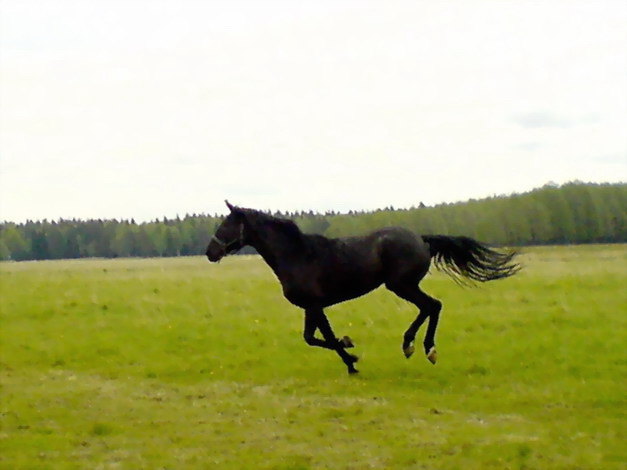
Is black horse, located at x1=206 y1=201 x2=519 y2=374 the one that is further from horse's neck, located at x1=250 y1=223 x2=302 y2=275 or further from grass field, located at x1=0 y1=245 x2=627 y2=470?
grass field, located at x1=0 y1=245 x2=627 y2=470

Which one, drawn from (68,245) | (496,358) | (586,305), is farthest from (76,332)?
(68,245)

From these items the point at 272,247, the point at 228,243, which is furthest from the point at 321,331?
the point at 228,243

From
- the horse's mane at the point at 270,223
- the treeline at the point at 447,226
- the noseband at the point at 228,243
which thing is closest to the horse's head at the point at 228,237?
the noseband at the point at 228,243

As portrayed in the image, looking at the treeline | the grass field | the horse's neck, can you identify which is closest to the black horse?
the horse's neck

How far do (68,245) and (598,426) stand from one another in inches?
4263

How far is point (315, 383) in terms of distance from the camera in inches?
634

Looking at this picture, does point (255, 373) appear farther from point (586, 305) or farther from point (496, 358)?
point (586, 305)

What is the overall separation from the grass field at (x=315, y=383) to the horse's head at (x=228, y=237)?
8.74ft

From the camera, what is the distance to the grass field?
11.4 metres

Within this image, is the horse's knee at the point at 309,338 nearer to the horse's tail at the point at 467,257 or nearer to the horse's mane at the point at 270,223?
the horse's mane at the point at 270,223

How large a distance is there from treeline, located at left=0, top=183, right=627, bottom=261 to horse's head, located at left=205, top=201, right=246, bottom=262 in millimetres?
39950

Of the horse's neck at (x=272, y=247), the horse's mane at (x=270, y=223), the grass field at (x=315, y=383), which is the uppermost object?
the horse's mane at (x=270, y=223)

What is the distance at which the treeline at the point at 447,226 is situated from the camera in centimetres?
6731

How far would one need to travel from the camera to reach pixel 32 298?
3033 centimetres
